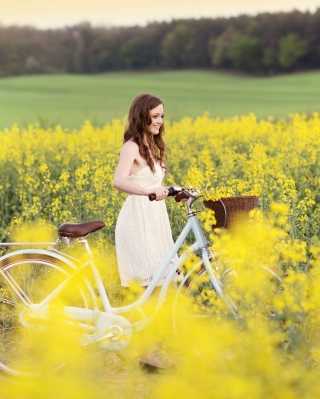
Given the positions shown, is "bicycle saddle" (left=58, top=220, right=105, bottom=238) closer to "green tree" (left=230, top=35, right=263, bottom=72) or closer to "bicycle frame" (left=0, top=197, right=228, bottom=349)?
"bicycle frame" (left=0, top=197, right=228, bottom=349)

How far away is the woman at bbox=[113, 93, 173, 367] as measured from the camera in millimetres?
5031

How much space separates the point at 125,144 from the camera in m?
5.04

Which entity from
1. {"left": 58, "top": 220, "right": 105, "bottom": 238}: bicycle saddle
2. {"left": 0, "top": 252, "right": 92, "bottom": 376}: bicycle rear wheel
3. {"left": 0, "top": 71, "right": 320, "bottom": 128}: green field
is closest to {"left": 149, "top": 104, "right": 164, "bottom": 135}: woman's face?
{"left": 58, "top": 220, "right": 105, "bottom": 238}: bicycle saddle

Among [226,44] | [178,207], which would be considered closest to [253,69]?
[226,44]

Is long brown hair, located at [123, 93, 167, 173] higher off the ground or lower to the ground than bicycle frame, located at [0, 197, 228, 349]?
higher

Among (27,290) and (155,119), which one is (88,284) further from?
(155,119)

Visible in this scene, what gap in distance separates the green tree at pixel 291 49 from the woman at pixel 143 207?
3033 centimetres

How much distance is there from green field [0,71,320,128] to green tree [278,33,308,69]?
1.15 meters

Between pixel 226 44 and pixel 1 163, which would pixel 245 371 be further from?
pixel 226 44

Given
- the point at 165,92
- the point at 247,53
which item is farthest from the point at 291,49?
the point at 165,92

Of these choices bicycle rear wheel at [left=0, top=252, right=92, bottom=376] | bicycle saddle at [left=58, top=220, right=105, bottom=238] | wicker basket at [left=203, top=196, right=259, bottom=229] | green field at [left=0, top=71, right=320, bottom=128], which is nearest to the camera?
wicker basket at [left=203, top=196, right=259, bottom=229]

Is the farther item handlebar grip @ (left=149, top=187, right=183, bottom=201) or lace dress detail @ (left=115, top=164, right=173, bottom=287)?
lace dress detail @ (left=115, top=164, right=173, bottom=287)

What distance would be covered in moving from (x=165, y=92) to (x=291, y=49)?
5.62m

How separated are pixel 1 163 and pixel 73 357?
7317mm
